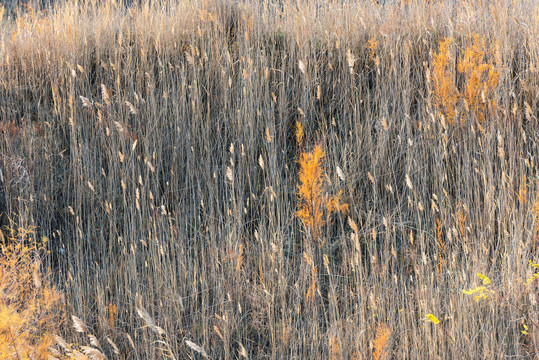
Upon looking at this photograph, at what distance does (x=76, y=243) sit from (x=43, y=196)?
59cm

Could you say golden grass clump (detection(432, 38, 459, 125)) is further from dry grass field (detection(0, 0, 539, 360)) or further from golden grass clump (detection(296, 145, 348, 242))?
golden grass clump (detection(296, 145, 348, 242))

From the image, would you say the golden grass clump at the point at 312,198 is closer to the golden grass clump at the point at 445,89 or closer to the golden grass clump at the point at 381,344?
the golden grass clump at the point at 381,344

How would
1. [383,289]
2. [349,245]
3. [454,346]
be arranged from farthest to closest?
1. [349,245]
2. [383,289]
3. [454,346]

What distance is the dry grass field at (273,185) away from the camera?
2.23 metres

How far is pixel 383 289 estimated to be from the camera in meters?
2.37

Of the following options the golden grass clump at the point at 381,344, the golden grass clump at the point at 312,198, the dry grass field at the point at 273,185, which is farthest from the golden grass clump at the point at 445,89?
the golden grass clump at the point at 381,344

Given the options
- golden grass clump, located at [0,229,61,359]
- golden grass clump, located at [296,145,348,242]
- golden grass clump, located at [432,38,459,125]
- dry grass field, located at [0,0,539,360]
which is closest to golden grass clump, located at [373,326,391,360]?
dry grass field, located at [0,0,539,360]

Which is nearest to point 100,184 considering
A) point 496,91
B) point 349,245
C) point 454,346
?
point 349,245

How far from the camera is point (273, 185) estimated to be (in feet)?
9.95

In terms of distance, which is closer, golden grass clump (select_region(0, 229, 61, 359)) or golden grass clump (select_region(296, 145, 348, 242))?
golden grass clump (select_region(0, 229, 61, 359))

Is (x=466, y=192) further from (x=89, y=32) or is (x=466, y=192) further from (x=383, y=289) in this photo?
(x=89, y=32)

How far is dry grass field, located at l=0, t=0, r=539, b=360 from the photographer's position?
223 centimetres

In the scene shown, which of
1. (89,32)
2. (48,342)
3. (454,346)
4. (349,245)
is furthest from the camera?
(89,32)

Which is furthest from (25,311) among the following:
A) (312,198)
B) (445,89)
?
(445,89)
